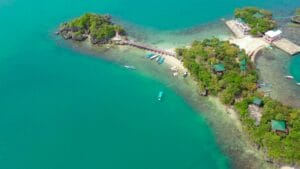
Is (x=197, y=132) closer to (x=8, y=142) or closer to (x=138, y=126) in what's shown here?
(x=138, y=126)

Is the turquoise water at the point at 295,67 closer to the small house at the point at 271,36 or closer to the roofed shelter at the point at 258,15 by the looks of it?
the small house at the point at 271,36

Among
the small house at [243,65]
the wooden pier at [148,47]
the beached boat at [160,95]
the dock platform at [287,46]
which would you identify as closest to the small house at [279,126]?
the small house at [243,65]

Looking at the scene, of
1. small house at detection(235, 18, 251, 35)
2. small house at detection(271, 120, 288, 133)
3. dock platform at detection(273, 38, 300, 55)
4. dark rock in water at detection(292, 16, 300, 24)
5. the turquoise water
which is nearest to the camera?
small house at detection(271, 120, 288, 133)

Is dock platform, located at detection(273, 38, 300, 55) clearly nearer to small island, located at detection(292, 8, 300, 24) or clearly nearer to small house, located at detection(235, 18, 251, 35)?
small house, located at detection(235, 18, 251, 35)

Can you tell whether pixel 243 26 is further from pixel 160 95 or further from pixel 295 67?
pixel 160 95

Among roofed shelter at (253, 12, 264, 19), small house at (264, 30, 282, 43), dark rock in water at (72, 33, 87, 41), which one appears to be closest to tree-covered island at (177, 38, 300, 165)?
small house at (264, 30, 282, 43)

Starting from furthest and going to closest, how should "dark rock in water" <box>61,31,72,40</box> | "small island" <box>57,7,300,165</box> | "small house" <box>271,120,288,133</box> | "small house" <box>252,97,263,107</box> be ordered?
"dark rock in water" <box>61,31,72,40</box>
"small house" <box>252,97,263,107</box>
"small house" <box>271,120,288,133</box>
"small island" <box>57,7,300,165</box>

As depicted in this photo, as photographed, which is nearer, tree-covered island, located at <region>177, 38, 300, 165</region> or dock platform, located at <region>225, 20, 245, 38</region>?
tree-covered island, located at <region>177, 38, 300, 165</region>
